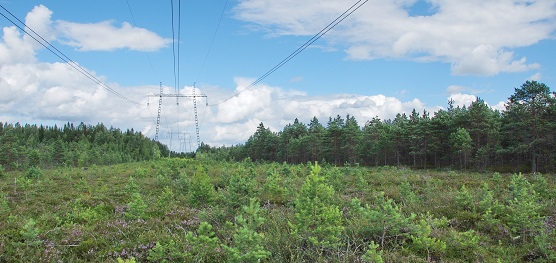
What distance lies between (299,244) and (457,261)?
274 centimetres

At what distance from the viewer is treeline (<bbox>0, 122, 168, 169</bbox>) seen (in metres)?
72.7

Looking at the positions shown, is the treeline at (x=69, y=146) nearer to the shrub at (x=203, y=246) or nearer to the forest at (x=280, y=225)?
the forest at (x=280, y=225)

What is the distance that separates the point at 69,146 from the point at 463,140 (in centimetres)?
10401

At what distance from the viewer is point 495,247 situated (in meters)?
7.16

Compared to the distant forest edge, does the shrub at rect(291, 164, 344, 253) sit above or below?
below

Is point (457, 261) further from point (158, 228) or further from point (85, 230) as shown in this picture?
point (85, 230)

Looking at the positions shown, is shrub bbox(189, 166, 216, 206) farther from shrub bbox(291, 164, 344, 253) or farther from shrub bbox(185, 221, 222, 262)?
shrub bbox(291, 164, 344, 253)

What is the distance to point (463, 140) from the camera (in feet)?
157

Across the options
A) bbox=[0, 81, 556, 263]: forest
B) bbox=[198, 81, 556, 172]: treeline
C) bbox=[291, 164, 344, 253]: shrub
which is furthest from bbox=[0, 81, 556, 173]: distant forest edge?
bbox=[291, 164, 344, 253]: shrub

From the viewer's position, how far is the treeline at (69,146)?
72.7 m

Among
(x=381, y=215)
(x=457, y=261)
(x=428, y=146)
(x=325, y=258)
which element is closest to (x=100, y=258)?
(x=325, y=258)

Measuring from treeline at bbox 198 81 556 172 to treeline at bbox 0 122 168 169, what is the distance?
1471 inches

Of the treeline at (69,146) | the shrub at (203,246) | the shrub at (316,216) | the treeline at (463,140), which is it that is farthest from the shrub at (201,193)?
the treeline at (69,146)

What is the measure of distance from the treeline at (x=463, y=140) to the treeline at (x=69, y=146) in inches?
1471
